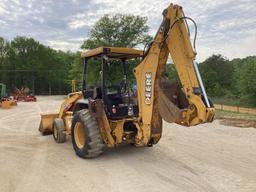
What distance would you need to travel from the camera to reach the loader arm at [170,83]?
16.6ft

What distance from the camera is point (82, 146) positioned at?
22.9 ft

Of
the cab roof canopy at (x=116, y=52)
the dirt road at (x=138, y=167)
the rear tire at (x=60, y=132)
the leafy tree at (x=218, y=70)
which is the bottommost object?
the dirt road at (x=138, y=167)

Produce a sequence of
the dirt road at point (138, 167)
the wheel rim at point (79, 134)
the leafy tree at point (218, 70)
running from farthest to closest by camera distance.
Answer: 1. the leafy tree at point (218, 70)
2. the wheel rim at point (79, 134)
3. the dirt road at point (138, 167)

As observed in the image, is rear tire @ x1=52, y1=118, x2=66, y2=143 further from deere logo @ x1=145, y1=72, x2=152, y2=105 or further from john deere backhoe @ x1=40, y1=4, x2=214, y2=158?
deere logo @ x1=145, y1=72, x2=152, y2=105

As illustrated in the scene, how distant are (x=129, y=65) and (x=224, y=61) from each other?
45.8 meters

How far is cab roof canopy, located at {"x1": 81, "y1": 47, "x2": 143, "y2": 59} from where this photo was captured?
6.82 metres

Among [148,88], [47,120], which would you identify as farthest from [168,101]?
[47,120]

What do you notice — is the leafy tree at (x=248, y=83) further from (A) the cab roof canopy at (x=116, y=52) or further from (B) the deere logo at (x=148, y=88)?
(B) the deere logo at (x=148, y=88)

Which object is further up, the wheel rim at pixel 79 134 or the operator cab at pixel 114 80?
the operator cab at pixel 114 80

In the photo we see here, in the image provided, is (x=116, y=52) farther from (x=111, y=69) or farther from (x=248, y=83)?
(x=248, y=83)

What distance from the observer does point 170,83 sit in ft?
18.8

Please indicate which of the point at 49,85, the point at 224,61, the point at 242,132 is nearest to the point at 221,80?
the point at 224,61

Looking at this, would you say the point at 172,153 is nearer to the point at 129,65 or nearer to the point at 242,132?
the point at 129,65

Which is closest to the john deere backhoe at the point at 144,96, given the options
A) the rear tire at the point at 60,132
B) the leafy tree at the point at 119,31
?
the rear tire at the point at 60,132
